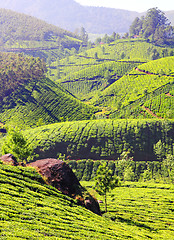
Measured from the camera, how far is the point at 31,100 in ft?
526

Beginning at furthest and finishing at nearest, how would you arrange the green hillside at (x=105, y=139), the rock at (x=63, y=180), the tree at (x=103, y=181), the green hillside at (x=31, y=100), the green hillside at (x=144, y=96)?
the green hillside at (x=31, y=100) → the green hillside at (x=144, y=96) → the green hillside at (x=105, y=139) → the tree at (x=103, y=181) → the rock at (x=63, y=180)

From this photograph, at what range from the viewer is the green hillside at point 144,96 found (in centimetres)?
13960

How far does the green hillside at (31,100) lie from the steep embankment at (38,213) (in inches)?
3943

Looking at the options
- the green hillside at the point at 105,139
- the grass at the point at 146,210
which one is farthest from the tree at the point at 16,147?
the green hillside at the point at 105,139

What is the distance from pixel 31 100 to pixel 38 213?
473 feet

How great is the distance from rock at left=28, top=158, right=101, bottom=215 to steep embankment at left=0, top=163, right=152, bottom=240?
6.16ft

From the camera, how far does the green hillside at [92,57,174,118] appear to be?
458 feet

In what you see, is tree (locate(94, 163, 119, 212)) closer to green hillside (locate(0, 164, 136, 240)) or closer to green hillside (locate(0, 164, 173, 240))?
green hillside (locate(0, 164, 173, 240))

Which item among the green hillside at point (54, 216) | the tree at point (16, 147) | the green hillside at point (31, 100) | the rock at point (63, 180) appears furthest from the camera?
the green hillside at point (31, 100)

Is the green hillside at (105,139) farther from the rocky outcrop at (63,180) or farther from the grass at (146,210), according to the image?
the rocky outcrop at (63,180)

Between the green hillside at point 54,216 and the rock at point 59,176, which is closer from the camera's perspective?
the green hillside at point 54,216

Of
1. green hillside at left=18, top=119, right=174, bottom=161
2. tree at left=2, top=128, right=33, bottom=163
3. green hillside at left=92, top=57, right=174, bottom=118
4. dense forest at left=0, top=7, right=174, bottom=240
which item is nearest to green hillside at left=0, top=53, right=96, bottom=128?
dense forest at left=0, top=7, right=174, bottom=240

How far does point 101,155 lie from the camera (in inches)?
3770

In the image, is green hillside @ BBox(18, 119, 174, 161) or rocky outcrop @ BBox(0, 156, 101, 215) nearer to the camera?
rocky outcrop @ BBox(0, 156, 101, 215)
